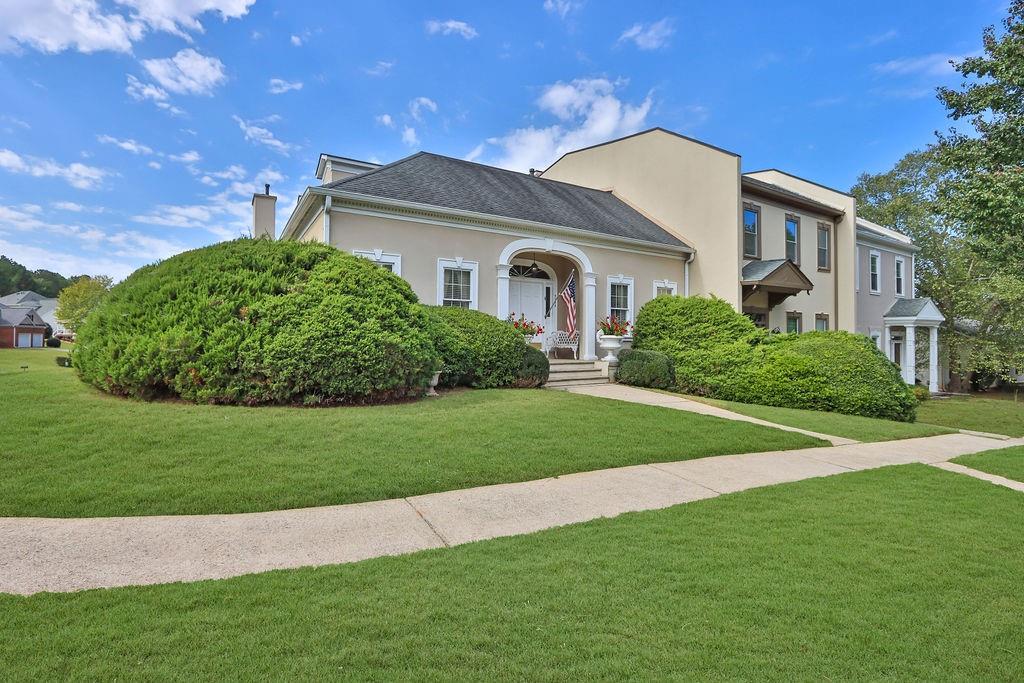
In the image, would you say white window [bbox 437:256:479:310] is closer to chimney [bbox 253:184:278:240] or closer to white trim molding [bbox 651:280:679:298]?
white trim molding [bbox 651:280:679:298]

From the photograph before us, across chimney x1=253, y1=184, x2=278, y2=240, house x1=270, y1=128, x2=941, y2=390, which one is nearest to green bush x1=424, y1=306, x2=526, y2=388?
house x1=270, y1=128, x2=941, y2=390

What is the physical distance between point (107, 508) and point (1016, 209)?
13.5m

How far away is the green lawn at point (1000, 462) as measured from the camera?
6.46 m

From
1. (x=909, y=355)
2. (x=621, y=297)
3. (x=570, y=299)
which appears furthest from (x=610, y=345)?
(x=909, y=355)

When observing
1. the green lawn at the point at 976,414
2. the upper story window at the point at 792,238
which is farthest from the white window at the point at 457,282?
the green lawn at the point at 976,414

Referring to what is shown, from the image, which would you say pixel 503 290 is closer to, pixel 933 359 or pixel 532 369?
pixel 532 369

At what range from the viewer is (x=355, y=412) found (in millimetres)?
7188

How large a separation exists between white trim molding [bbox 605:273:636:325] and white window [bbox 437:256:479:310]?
4.36 meters

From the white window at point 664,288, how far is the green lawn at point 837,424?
6.07 metres

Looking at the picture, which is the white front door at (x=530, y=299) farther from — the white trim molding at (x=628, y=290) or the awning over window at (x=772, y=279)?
the awning over window at (x=772, y=279)

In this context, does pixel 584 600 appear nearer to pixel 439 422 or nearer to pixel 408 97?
pixel 439 422

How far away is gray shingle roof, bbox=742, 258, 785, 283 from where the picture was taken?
54.0ft

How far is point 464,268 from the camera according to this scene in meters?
13.0

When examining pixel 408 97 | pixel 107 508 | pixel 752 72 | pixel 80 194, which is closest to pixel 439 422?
pixel 107 508
